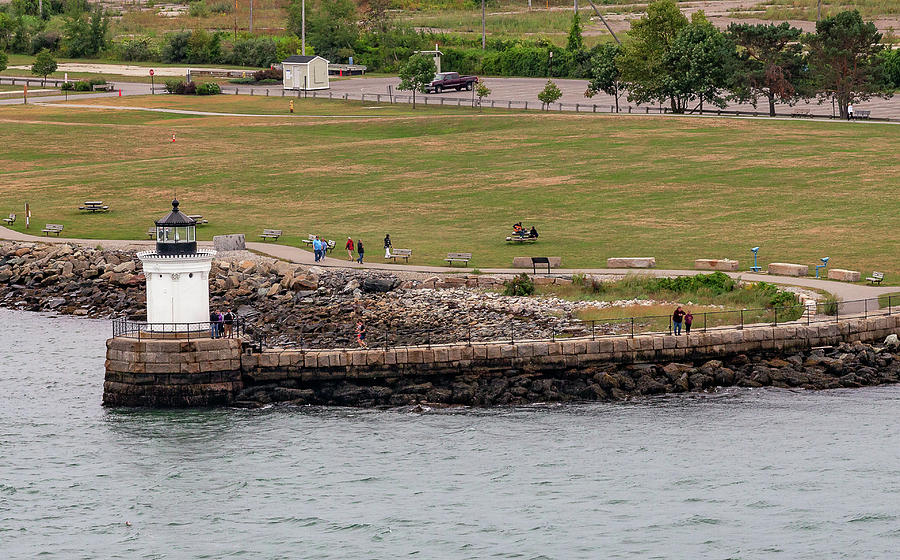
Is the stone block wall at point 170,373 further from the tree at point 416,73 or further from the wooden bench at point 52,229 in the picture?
the tree at point 416,73

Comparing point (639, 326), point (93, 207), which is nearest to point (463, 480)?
point (639, 326)

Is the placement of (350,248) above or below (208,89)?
below

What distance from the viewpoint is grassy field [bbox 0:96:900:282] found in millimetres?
75125

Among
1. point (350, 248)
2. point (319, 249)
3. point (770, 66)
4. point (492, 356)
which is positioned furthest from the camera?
point (770, 66)

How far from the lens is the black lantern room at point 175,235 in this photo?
5281 centimetres

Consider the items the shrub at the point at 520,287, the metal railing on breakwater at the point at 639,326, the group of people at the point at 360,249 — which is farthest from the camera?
the group of people at the point at 360,249

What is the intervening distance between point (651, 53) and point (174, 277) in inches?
3076

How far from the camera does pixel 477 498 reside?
144ft

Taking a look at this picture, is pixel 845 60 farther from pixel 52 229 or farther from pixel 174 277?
pixel 174 277

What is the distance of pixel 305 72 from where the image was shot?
147 metres

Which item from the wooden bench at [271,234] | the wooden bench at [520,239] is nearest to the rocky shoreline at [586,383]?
the wooden bench at [520,239]

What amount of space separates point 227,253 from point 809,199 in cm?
3108

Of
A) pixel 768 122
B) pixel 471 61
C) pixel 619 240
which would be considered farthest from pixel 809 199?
pixel 471 61

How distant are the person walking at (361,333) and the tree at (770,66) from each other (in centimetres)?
6112
